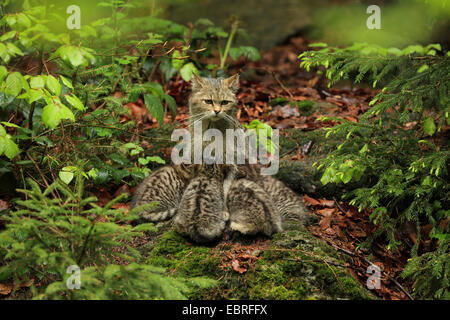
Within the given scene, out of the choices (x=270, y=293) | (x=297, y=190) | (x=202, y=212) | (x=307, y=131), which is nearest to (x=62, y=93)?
(x=202, y=212)

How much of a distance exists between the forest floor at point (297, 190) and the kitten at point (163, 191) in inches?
10.8

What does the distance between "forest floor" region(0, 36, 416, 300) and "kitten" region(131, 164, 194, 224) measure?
274 mm

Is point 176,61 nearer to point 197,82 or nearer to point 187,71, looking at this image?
point 187,71

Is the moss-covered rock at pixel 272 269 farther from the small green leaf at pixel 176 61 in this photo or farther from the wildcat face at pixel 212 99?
the small green leaf at pixel 176 61

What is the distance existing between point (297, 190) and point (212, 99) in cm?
200

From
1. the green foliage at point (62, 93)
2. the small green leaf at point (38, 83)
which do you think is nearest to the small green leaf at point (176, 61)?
the green foliage at point (62, 93)

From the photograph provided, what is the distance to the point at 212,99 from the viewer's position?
18.6 feet

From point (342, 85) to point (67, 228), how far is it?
8.42 metres

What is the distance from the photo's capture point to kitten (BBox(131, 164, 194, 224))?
5.00 metres

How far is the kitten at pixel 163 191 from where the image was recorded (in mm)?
5004

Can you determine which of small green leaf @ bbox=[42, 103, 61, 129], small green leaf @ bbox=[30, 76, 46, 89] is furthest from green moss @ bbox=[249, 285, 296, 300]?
small green leaf @ bbox=[30, 76, 46, 89]

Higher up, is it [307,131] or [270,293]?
[307,131]

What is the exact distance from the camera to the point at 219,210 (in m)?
4.65
